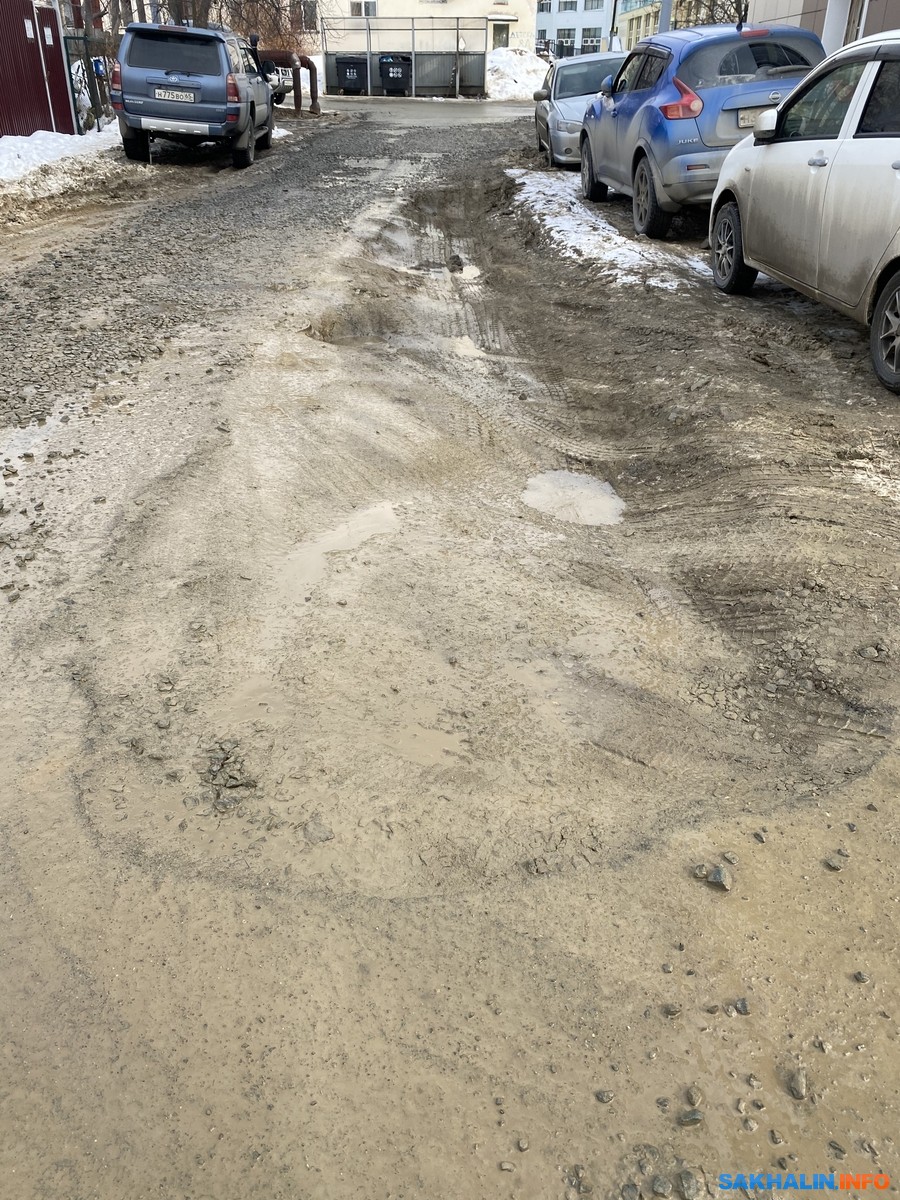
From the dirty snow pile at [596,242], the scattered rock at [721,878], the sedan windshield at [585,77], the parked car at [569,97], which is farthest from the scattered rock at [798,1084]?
the sedan windshield at [585,77]

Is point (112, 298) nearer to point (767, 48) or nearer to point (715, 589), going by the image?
point (715, 589)

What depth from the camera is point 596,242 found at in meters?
10.3

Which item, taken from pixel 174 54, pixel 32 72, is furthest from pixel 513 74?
pixel 174 54

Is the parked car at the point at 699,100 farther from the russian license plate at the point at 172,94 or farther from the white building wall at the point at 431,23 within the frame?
the white building wall at the point at 431,23

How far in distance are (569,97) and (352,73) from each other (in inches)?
1290

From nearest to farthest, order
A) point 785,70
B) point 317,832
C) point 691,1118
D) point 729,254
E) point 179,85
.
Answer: point 691,1118 < point 317,832 < point 729,254 < point 785,70 < point 179,85

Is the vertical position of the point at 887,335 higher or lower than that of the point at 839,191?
lower

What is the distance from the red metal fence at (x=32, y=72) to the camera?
17828mm

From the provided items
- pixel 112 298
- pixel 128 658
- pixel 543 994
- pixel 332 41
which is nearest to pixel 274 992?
→ pixel 543 994

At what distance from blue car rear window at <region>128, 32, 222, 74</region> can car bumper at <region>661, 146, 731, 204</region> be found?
10292 mm

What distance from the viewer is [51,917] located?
2.57m

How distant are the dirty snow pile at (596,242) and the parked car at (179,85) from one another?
221 inches

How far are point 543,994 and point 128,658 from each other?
203 centimetres

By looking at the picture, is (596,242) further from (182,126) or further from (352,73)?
(352,73)
